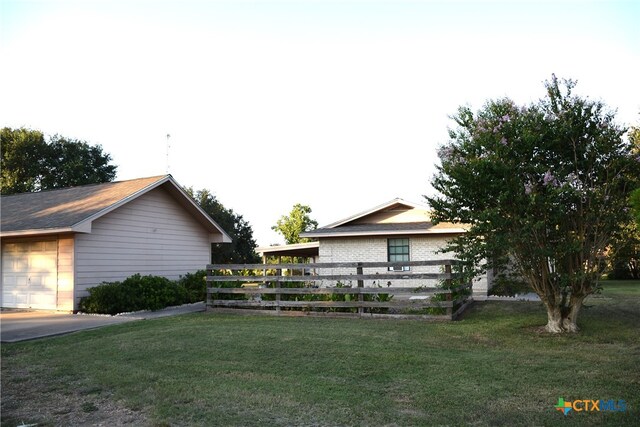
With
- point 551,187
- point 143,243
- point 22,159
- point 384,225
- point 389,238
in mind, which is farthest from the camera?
point 22,159

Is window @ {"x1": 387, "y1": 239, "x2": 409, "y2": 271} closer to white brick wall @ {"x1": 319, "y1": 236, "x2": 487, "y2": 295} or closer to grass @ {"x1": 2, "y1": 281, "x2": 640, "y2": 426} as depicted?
white brick wall @ {"x1": 319, "y1": 236, "x2": 487, "y2": 295}

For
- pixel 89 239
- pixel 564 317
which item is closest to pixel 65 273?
pixel 89 239

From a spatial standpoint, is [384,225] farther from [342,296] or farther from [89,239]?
[89,239]

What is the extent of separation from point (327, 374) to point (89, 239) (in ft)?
37.8

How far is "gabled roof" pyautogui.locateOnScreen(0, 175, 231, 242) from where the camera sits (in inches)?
590

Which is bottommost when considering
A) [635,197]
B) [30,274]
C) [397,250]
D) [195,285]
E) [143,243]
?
[195,285]

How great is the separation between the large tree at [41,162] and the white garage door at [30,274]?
24802 mm

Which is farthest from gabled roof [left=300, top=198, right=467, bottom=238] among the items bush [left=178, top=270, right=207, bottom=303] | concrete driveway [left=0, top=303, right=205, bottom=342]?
concrete driveway [left=0, top=303, right=205, bottom=342]

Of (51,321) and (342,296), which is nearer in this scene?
(51,321)

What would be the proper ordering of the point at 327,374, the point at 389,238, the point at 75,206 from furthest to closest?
the point at 389,238, the point at 75,206, the point at 327,374

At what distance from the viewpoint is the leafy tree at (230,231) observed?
42.2 metres

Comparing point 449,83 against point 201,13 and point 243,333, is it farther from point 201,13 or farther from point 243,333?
point 243,333

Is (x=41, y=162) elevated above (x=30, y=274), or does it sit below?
above

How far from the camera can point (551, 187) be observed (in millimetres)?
9023
